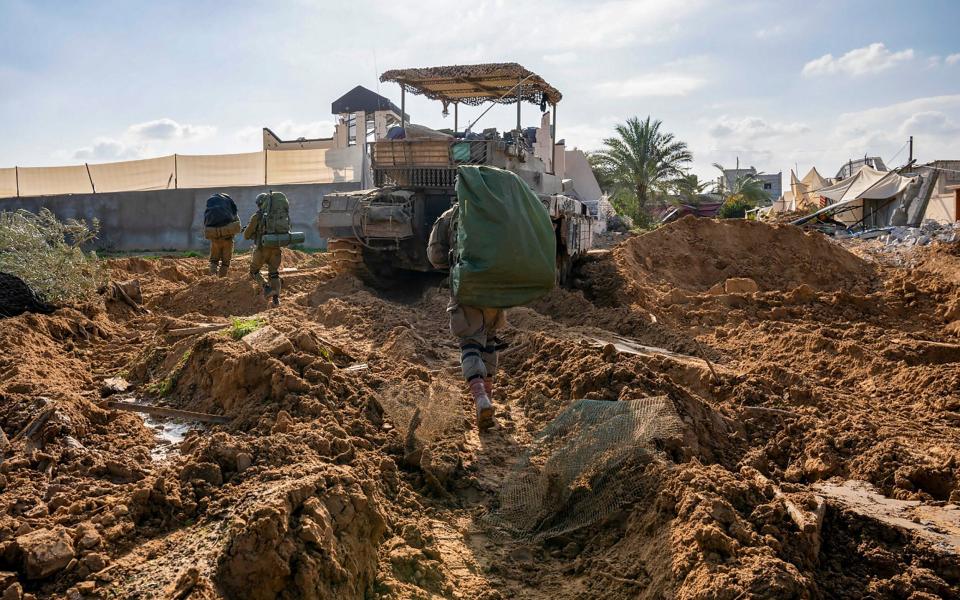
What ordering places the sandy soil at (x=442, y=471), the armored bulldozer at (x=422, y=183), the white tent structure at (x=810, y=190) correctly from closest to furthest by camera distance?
the sandy soil at (x=442, y=471) → the armored bulldozer at (x=422, y=183) → the white tent structure at (x=810, y=190)

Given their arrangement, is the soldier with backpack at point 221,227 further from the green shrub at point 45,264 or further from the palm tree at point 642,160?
the palm tree at point 642,160

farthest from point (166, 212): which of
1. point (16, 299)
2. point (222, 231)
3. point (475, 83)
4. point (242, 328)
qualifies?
point (242, 328)

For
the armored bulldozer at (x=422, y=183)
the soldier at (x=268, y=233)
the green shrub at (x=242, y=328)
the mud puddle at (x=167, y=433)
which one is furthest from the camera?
the armored bulldozer at (x=422, y=183)

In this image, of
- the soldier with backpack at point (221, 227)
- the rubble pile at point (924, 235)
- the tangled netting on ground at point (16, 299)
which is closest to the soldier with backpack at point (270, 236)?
the soldier with backpack at point (221, 227)

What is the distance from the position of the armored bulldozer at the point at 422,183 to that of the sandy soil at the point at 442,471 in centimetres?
314

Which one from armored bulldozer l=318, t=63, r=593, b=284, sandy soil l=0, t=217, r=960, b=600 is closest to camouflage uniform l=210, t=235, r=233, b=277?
armored bulldozer l=318, t=63, r=593, b=284

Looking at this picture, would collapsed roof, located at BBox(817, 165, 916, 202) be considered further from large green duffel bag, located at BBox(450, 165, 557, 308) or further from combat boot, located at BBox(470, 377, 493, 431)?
combat boot, located at BBox(470, 377, 493, 431)

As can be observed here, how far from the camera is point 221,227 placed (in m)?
11.6

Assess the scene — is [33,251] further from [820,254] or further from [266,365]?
[820,254]

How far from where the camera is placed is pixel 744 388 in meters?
5.98

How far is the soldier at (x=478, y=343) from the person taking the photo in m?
5.43

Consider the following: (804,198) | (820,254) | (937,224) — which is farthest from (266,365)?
(804,198)

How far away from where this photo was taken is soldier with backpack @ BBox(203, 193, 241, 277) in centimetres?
1155

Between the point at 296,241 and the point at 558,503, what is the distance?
734 cm
